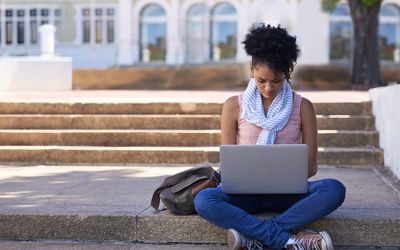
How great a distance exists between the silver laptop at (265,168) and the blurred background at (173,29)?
28493mm

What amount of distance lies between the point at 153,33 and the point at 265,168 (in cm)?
3197

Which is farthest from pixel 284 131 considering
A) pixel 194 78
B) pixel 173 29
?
pixel 173 29

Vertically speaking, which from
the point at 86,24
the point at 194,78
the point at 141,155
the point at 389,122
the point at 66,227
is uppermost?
the point at 86,24

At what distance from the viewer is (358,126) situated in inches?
369

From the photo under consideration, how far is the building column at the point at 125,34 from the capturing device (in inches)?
1417

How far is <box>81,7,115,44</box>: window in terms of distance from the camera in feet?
121

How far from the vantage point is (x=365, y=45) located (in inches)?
856

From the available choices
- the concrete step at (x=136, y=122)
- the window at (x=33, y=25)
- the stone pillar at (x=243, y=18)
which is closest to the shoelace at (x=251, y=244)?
the concrete step at (x=136, y=122)

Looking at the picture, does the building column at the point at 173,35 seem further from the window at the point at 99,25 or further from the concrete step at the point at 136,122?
the concrete step at the point at 136,122

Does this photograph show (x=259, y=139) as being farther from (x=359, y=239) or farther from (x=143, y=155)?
(x=143, y=155)

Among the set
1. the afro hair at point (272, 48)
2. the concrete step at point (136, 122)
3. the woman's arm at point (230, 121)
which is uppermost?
the afro hair at point (272, 48)

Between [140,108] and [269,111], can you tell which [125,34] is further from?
[269,111]

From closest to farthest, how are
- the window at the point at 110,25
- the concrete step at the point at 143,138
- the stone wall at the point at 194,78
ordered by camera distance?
the concrete step at the point at 143,138, the stone wall at the point at 194,78, the window at the point at 110,25

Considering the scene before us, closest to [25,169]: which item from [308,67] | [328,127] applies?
[328,127]
